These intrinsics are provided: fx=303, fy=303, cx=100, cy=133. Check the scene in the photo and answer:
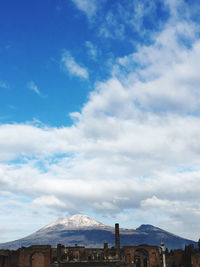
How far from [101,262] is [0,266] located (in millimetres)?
27545

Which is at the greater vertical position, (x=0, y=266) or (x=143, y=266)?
(x=0, y=266)

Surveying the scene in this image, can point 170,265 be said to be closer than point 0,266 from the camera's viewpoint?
No

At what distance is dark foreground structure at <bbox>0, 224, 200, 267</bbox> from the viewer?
5934 cm

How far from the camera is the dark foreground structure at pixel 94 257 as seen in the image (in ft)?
195

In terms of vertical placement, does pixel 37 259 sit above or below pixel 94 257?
above

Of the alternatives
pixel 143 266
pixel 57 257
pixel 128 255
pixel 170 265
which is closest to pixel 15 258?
pixel 57 257

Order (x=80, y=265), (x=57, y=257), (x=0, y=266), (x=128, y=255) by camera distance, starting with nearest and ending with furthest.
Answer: (x=0, y=266), (x=80, y=265), (x=57, y=257), (x=128, y=255)

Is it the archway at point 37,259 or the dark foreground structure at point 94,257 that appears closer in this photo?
the dark foreground structure at point 94,257

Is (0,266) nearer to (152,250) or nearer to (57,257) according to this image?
(57,257)

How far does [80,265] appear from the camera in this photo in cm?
5791

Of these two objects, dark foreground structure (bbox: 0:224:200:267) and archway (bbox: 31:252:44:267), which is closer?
dark foreground structure (bbox: 0:224:200:267)

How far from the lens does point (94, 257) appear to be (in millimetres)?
67062

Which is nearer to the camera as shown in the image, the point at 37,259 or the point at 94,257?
the point at 37,259

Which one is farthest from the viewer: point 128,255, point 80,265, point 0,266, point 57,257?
point 128,255
